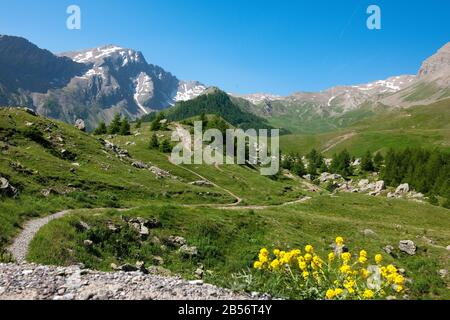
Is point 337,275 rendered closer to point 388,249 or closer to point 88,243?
point 88,243

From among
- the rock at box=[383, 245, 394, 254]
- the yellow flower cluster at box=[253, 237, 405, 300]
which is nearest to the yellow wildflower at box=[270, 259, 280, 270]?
the yellow flower cluster at box=[253, 237, 405, 300]

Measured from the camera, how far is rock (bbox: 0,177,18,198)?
3225 cm

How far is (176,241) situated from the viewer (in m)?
32.2

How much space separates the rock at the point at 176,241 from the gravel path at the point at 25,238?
918 cm

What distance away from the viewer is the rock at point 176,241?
3155cm

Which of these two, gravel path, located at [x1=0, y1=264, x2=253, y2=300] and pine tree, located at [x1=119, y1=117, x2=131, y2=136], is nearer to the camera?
gravel path, located at [x1=0, y1=264, x2=253, y2=300]

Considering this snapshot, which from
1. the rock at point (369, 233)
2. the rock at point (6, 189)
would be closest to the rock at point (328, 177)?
the rock at point (369, 233)

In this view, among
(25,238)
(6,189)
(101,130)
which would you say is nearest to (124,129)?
(101,130)

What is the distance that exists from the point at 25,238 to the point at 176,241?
11718mm

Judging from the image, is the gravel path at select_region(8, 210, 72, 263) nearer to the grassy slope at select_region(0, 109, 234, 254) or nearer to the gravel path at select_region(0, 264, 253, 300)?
the grassy slope at select_region(0, 109, 234, 254)

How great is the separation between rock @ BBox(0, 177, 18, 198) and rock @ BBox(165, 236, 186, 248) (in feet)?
44.3
